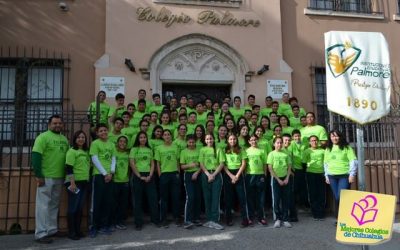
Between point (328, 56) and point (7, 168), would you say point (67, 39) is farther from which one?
point (328, 56)

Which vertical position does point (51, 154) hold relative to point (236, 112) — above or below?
below

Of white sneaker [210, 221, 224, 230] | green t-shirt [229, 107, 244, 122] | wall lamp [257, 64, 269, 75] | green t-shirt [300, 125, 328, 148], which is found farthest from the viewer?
wall lamp [257, 64, 269, 75]

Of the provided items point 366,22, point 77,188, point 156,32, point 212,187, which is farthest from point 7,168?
point 366,22

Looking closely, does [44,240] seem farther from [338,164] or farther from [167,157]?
[338,164]

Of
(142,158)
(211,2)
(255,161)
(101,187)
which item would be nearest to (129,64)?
(211,2)

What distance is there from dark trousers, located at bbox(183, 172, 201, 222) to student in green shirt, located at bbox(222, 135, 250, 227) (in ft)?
1.62

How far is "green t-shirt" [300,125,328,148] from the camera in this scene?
7918mm

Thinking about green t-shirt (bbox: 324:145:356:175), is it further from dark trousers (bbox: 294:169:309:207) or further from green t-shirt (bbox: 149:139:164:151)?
green t-shirt (bbox: 149:139:164:151)

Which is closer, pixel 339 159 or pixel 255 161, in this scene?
pixel 255 161

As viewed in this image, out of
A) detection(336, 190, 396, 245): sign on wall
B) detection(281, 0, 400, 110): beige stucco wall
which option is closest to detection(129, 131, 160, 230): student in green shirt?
detection(336, 190, 396, 245): sign on wall

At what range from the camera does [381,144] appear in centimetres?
873

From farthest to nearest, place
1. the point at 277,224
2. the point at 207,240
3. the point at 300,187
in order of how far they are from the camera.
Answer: the point at 300,187, the point at 277,224, the point at 207,240

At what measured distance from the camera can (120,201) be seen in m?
6.89

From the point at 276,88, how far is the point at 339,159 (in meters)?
3.68
